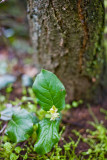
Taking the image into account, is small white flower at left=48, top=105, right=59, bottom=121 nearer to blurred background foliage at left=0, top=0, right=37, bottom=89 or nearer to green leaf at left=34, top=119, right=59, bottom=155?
green leaf at left=34, top=119, right=59, bottom=155

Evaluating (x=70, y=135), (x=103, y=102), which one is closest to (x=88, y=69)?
(x=103, y=102)

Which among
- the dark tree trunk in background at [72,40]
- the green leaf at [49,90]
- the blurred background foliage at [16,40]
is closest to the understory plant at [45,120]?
the green leaf at [49,90]

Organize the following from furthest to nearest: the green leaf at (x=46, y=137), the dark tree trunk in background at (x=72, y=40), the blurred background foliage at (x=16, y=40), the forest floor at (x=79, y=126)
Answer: the blurred background foliage at (x=16, y=40), the forest floor at (x=79, y=126), the dark tree trunk in background at (x=72, y=40), the green leaf at (x=46, y=137)

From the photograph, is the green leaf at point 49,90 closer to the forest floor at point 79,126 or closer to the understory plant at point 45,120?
the understory plant at point 45,120

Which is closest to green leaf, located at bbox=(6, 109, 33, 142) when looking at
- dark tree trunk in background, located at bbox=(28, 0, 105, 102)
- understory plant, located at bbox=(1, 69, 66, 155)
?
understory plant, located at bbox=(1, 69, 66, 155)

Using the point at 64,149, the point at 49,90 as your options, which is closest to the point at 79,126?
the point at 64,149

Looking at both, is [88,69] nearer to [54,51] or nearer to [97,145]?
[54,51]
